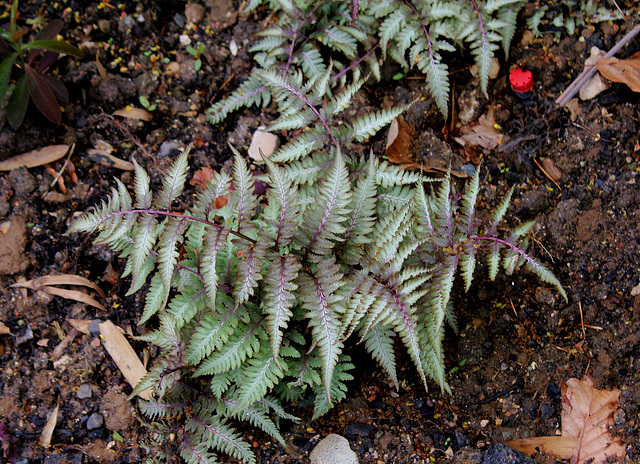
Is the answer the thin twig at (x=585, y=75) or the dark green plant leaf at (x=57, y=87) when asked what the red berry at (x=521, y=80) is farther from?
the dark green plant leaf at (x=57, y=87)

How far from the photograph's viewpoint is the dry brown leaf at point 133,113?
3.31 m

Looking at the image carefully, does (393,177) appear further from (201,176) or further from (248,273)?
(201,176)

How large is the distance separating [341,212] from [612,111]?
203 cm

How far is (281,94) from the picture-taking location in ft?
8.71

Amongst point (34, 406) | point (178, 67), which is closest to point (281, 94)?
point (178, 67)

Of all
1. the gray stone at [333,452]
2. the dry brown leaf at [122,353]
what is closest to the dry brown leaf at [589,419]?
the gray stone at [333,452]

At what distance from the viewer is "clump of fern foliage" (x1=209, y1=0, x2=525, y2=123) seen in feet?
9.70

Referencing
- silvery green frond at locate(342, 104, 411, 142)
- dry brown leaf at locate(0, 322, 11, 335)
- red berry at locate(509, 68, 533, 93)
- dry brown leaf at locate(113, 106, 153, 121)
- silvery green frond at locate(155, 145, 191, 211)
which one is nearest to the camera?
silvery green frond at locate(155, 145, 191, 211)

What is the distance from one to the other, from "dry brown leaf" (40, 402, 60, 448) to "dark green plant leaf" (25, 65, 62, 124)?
5.94 feet

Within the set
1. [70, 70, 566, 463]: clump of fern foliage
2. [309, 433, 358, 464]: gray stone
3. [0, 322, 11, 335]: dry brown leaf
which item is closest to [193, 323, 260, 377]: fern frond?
[70, 70, 566, 463]: clump of fern foliage

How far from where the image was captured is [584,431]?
2447mm

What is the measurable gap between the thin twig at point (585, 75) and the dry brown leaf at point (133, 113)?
2818mm

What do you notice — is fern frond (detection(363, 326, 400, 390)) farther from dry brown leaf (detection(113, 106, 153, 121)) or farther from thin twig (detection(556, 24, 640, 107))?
dry brown leaf (detection(113, 106, 153, 121))

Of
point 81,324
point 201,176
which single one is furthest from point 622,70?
point 81,324
